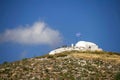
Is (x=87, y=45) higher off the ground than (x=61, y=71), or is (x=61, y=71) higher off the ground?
(x=87, y=45)

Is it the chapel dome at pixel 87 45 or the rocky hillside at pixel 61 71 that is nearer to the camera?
the rocky hillside at pixel 61 71

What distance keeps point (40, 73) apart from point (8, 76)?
4.18 metres

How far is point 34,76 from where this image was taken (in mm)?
36781

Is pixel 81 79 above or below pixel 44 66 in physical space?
below

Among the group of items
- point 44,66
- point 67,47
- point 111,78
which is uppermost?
point 67,47

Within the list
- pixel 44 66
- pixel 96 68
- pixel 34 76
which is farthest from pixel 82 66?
pixel 34 76

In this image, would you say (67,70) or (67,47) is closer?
(67,70)

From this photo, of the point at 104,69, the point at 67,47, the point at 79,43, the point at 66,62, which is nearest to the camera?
the point at 104,69

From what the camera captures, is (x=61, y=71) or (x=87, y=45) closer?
(x=61, y=71)

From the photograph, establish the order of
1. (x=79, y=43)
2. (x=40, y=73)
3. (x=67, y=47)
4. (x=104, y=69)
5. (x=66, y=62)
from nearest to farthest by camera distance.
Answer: (x=40, y=73), (x=104, y=69), (x=66, y=62), (x=67, y=47), (x=79, y=43)

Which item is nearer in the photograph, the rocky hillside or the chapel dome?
the rocky hillside

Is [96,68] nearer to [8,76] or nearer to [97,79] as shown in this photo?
[97,79]

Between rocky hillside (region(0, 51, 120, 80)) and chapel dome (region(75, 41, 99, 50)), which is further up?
chapel dome (region(75, 41, 99, 50))

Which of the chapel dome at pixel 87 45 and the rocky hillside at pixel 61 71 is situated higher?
the chapel dome at pixel 87 45
